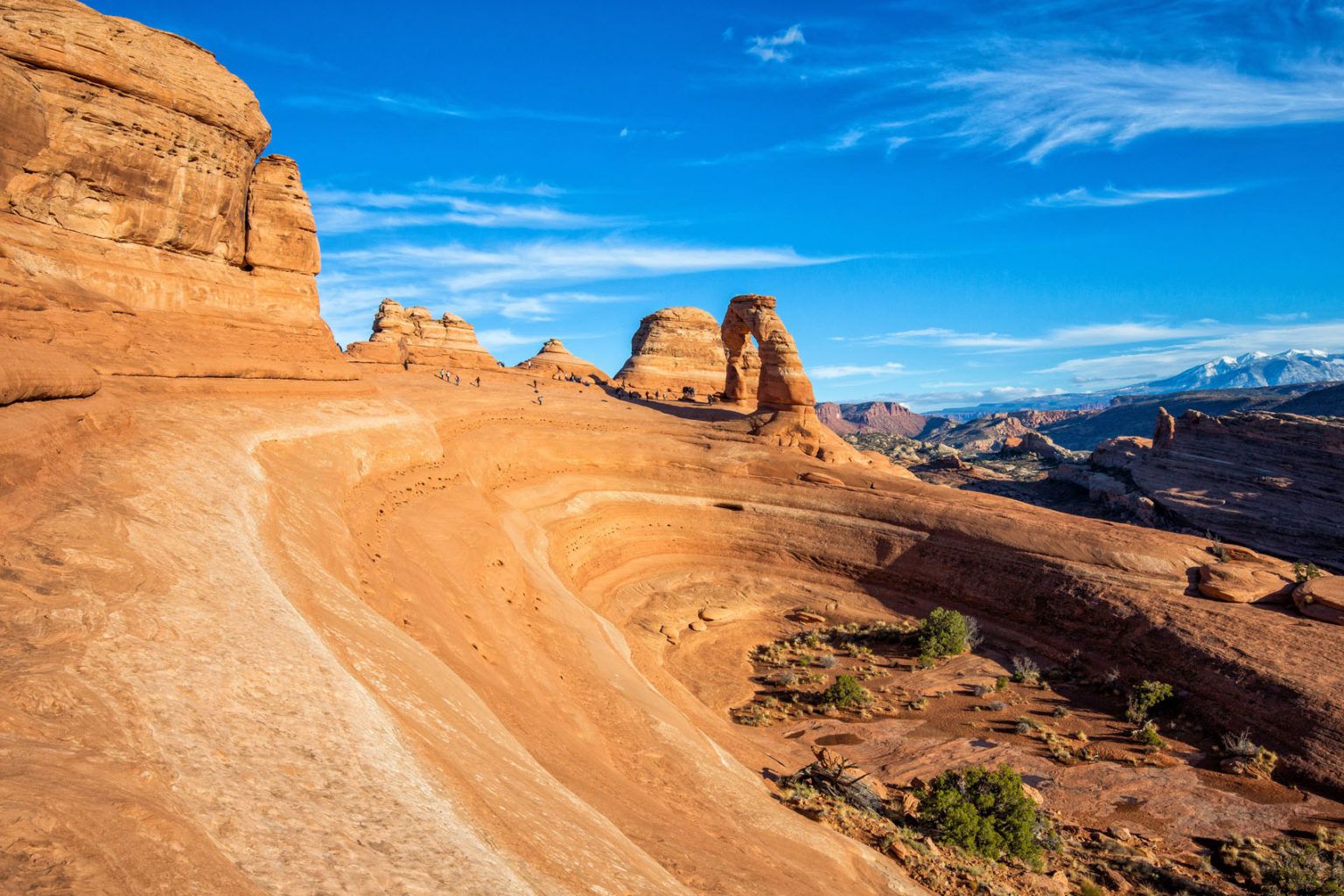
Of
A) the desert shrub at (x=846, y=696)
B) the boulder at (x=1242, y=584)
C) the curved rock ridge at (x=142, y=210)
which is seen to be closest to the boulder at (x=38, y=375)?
the curved rock ridge at (x=142, y=210)

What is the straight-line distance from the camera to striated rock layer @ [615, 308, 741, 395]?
191 ft

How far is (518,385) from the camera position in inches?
1486

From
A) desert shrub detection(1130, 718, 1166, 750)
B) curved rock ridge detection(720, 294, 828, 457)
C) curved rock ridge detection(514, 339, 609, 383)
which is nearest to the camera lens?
desert shrub detection(1130, 718, 1166, 750)

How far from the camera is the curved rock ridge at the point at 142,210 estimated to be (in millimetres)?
15188

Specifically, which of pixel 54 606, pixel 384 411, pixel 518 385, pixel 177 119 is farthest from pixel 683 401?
pixel 54 606

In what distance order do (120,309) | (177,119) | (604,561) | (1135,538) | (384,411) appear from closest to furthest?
(120,309) → (177,119) → (384,411) → (1135,538) → (604,561)

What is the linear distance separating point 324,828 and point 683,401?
4113 cm

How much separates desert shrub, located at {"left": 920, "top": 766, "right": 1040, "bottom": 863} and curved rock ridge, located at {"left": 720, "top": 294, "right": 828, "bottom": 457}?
2044 cm

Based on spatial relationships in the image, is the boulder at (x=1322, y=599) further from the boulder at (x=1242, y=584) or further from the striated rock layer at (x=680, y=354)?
the striated rock layer at (x=680, y=354)

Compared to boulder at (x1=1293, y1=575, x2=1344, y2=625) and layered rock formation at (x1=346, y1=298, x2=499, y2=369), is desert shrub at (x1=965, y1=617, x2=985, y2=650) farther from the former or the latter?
layered rock formation at (x1=346, y1=298, x2=499, y2=369)

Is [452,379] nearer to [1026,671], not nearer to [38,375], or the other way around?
[38,375]

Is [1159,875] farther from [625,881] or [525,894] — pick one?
[525,894]

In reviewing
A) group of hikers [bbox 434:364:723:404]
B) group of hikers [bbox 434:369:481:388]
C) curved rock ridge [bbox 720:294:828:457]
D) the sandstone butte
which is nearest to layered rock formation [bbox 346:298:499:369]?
group of hikers [bbox 434:364:723:404]

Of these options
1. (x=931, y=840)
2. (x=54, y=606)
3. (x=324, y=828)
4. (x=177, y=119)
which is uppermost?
(x=177, y=119)
